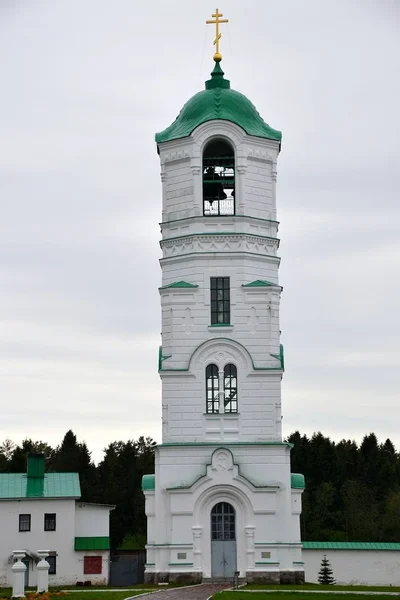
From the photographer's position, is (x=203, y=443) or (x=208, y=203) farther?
(x=208, y=203)

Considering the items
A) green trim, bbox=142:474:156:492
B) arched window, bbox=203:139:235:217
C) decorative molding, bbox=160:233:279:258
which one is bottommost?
green trim, bbox=142:474:156:492

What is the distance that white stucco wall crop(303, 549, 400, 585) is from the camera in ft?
139

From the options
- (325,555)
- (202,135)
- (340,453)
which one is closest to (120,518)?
(340,453)

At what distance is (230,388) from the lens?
40.9 meters

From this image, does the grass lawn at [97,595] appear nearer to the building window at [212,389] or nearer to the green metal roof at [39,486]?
the building window at [212,389]

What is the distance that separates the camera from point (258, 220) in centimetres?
4200

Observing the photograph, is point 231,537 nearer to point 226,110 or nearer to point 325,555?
point 325,555


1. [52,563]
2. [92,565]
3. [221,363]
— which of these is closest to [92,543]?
[92,565]

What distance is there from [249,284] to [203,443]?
19.7ft


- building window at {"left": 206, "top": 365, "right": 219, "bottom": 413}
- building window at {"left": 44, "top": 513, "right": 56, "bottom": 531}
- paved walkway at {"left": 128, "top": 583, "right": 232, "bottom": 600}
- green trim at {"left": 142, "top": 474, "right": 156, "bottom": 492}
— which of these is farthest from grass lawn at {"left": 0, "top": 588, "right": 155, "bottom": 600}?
building window at {"left": 44, "top": 513, "right": 56, "bottom": 531}

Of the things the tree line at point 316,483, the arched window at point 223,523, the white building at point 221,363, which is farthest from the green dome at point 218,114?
the tree line at point 316,483

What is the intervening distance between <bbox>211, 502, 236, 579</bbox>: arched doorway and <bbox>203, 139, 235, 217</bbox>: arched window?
439 inches

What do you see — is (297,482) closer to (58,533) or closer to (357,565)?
(357,565)

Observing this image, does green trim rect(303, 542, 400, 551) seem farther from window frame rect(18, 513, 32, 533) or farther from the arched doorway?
window frame rect(18, 513, 32, 533)
